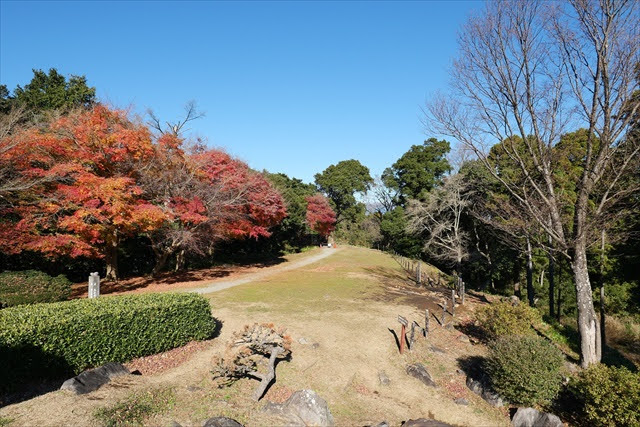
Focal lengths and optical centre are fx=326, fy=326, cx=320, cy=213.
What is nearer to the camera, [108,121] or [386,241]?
[108,121]

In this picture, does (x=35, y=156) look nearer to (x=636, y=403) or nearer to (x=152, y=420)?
(x=152, y=420)

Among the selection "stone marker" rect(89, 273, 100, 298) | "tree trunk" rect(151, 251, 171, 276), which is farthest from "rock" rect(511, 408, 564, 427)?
"tree trunk" rect(151, 251, 171, 276)

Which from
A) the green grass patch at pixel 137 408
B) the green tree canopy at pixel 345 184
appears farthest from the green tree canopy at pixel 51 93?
the green tree canopy at pixel 345 184

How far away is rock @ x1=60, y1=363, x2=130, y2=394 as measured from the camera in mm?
5500

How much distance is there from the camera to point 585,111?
8695mm

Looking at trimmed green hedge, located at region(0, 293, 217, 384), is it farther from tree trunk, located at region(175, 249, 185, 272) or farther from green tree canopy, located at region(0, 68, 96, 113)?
green tree canopy, located at region(0, 68, 96, 113)

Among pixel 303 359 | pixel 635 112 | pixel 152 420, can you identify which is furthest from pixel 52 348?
pixel 635 112

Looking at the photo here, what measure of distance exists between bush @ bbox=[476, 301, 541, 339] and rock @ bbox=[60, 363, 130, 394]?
→ 988 cm

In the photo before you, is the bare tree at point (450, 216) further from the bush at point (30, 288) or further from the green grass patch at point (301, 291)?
the bush at point (30, 288)

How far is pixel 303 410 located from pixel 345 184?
44.8 meters

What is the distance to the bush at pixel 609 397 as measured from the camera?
5.73 m

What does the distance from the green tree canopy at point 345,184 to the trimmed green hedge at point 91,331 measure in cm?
4213

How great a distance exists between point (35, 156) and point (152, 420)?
1290cm

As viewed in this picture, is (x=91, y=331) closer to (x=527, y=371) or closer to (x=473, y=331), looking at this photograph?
(x=527, y=371)
